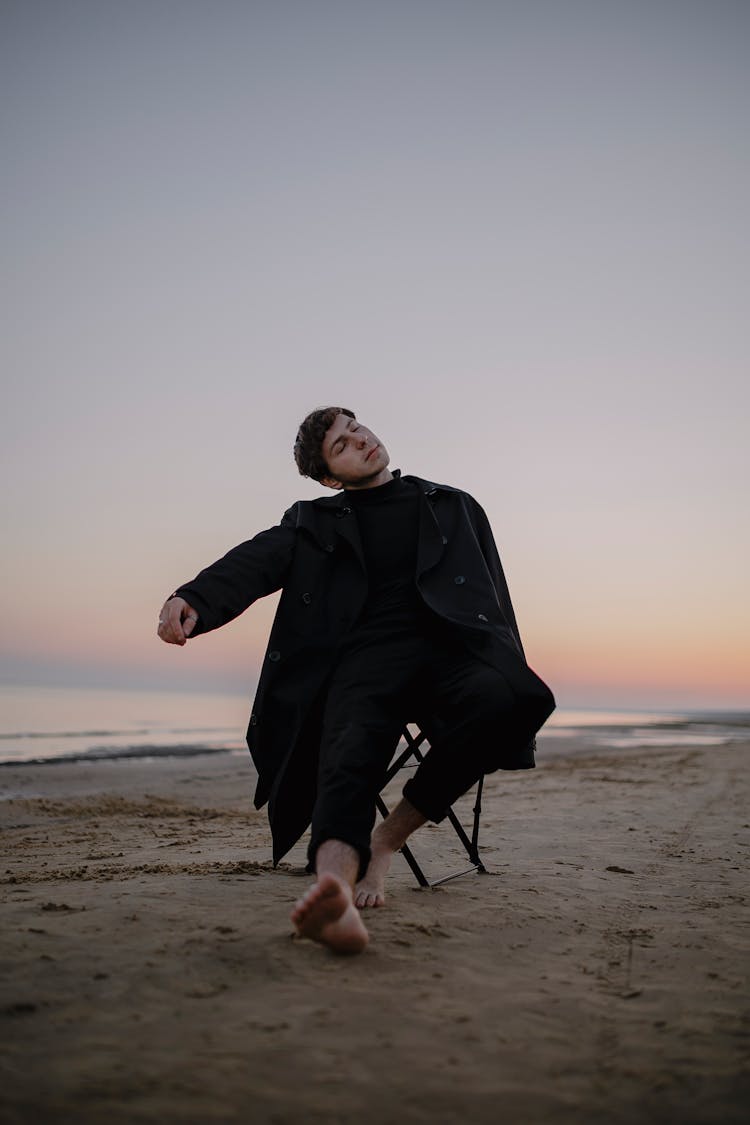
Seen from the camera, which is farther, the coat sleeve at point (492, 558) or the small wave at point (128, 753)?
the small wave at point (128, 753)

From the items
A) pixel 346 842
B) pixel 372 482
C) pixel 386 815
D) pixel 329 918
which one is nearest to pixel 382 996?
pixel 329 918

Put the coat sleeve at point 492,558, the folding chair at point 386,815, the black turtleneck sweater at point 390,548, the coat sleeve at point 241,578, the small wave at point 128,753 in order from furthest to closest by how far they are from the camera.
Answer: the small wave at point 128,753, the coat sleeve at point 492,558, the black turtleneck sweater at point 390,548, the folding chair at point 386,815, the coat sleeve at point 241,578

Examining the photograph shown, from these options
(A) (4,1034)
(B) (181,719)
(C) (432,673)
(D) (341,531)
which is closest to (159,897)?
(A) (4,1034)

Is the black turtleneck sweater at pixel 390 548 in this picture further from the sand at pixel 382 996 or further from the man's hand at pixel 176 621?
the sand at pixel 382 996

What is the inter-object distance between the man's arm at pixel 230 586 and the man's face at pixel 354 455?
0.34 meters

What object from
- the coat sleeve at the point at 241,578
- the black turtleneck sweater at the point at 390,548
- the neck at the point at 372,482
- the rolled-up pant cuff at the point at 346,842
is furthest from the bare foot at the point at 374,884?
the neck at the point at 372,482

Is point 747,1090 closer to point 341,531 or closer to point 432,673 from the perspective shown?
point 432,673

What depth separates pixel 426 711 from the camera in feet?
10.4

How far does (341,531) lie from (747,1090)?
235 cm

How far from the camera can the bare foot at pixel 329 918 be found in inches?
85.3

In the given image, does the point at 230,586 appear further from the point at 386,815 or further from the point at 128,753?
the point at 128,753

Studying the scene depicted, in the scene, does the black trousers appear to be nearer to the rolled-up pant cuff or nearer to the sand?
the rolled-up pant cuff

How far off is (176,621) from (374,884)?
1.24 metres

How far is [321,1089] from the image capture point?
1519 millimetres
